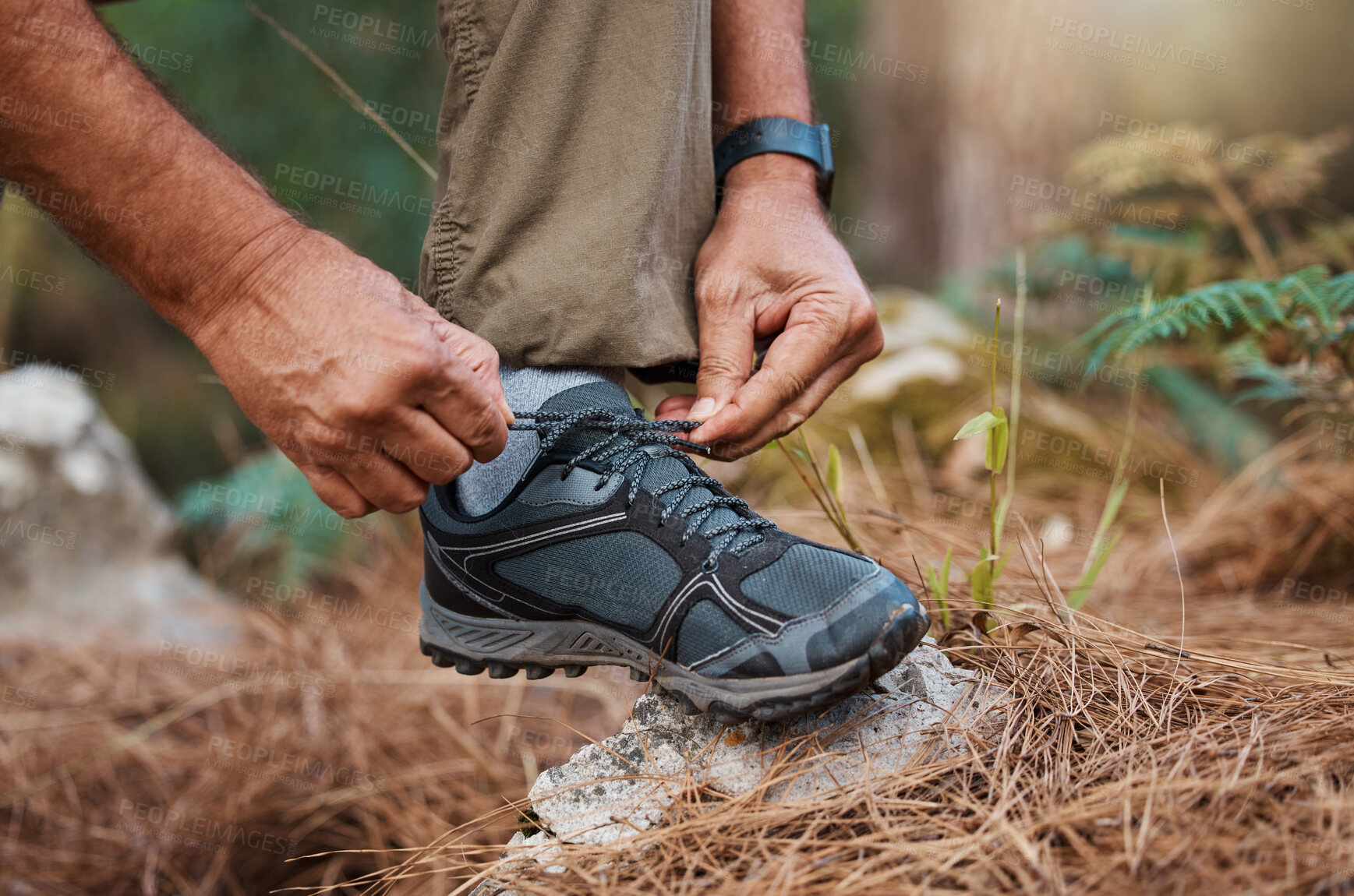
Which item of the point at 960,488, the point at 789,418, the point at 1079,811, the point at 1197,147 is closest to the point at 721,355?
the point at 789,418

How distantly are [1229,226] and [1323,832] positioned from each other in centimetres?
358

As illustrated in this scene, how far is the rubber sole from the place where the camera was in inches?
40.2

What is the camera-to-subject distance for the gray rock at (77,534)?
303cm

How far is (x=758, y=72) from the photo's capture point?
1.56 metres

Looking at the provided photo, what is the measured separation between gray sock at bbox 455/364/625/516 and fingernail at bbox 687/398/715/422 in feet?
0.53

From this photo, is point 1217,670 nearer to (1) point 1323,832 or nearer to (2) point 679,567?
(1) point 1323,832

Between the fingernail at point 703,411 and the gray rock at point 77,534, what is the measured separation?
2.51 meters

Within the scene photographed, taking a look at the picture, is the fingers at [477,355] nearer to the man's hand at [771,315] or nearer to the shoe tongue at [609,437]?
the shoe tongue at [609,437]

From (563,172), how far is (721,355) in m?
0.39

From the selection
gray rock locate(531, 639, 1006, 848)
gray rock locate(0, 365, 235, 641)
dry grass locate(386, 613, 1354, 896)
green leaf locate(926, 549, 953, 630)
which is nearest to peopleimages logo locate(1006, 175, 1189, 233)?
green leaf locate(926, 549, 953, 630)

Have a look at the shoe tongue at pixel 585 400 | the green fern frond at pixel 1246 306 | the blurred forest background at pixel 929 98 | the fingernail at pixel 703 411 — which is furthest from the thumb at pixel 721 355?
the blurred forest background at pixel 929 98

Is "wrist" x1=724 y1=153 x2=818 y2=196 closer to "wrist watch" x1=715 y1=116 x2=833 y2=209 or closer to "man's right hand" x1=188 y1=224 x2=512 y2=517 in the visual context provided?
"wrist watch" x1=715 y1=116 x2=833 y2=209

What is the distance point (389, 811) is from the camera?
176 centimetres

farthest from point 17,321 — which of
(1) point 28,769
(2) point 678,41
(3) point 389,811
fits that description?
(2) point 678,41
